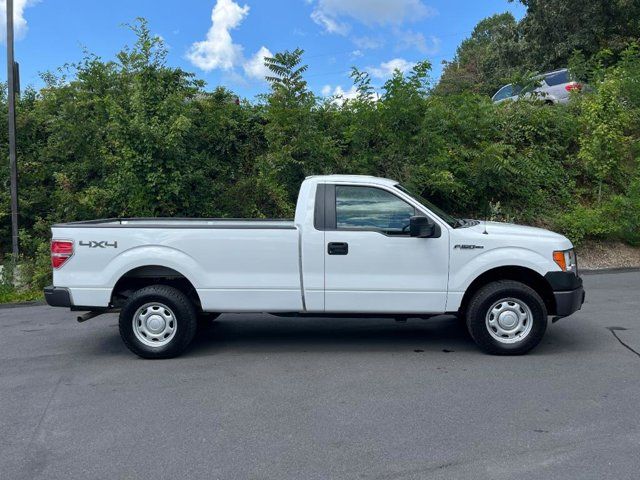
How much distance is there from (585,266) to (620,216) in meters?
1.51

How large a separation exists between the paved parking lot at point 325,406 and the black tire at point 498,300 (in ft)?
0.53

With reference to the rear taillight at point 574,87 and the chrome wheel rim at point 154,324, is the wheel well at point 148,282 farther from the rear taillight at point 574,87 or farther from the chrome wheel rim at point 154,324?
the rear taillight at point 574,87

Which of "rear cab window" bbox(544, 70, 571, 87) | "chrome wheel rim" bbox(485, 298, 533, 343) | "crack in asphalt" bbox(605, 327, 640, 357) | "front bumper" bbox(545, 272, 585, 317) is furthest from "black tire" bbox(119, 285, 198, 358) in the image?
"rear cab window" bbox(544, 70, 571, 87)

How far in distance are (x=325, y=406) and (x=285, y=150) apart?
25.4ft

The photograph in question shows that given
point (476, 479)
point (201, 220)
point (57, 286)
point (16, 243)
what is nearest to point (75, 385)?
point (57, 286)

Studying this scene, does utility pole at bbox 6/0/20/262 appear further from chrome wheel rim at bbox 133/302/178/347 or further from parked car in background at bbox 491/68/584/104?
parked car in background at bbox 491/68/584/104

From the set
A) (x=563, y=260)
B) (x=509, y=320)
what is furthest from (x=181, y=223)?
(x=563, y=260)

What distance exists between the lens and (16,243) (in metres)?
11.0

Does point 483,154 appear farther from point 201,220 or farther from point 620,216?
point 201,220

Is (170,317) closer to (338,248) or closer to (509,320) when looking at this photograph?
(338,248)

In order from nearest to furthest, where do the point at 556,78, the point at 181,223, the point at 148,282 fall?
the point at 148,282
the point at 181,223
the point at 556,78

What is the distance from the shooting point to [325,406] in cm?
481

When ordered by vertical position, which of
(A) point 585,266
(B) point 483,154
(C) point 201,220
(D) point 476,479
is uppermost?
(B) point 483,154

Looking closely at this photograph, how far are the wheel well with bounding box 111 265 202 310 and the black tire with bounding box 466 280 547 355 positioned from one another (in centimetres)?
292
